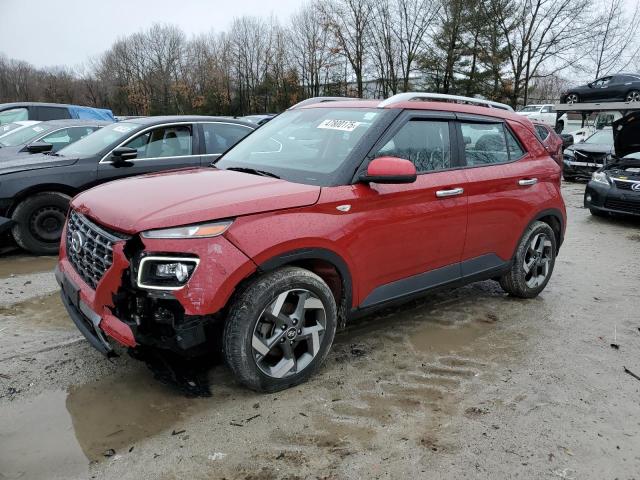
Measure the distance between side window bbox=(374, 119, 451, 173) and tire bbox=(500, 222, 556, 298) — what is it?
135 centimetres

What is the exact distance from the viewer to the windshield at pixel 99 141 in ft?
20.5

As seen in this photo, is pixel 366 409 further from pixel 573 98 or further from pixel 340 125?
pixel 573 98

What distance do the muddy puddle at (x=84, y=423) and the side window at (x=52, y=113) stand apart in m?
11.0

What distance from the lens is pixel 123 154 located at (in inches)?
234

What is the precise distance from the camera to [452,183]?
3730 mm

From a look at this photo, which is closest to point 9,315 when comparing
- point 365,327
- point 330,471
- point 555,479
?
point 365,327

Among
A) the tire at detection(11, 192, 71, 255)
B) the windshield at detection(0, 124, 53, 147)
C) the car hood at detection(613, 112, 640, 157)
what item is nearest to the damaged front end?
A: the tire at detection(11, 192, 71, 255)

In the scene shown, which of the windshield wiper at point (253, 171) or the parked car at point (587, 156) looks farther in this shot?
the parked car at point (587, 156)

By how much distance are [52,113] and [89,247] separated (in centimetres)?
1104

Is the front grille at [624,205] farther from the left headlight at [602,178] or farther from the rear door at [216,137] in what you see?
the rear door at [216,137]

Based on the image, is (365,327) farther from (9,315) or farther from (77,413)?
(9,315)

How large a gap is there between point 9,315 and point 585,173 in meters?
14.2

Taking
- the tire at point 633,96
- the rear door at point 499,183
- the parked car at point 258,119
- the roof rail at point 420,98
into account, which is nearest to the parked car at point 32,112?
the parked car at point 258,119

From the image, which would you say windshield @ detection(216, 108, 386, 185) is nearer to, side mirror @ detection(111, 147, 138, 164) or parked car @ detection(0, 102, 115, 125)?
side mirror @ detection(111, 147, 138, 164)
